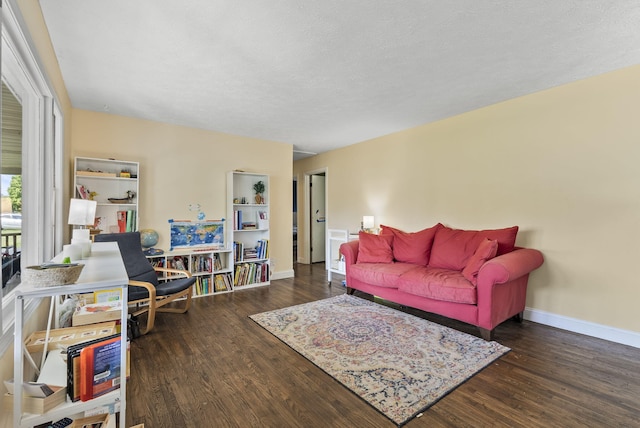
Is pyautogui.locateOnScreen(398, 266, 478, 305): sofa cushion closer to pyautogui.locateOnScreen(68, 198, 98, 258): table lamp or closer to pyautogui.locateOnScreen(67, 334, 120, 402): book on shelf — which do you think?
pyautogui.locateOnScreen(67, 334, 120, 402): book on shelf

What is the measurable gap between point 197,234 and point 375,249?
2662 mm

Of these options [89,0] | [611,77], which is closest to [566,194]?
[611,77]

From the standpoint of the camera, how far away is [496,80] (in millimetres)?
2818

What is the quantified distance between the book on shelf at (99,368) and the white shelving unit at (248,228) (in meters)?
3.33

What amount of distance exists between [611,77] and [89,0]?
4.25m

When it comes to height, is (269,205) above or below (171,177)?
below

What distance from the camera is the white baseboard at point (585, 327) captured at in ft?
8.42

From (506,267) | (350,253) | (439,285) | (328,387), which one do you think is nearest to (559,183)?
(506,267)

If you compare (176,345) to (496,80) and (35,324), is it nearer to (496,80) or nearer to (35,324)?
(35,324)

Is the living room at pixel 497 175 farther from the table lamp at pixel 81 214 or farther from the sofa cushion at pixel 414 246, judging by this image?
the table lamp at pixel 81 214

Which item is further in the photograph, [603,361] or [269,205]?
[269,205]

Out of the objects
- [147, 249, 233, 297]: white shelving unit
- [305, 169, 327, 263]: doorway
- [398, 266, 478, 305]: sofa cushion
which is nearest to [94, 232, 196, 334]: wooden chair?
[147, 249, 233, 297]: white shelving unit

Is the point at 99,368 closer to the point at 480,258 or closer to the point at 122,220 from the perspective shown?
the point at 480,258

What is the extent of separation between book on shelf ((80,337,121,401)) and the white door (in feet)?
17.6
